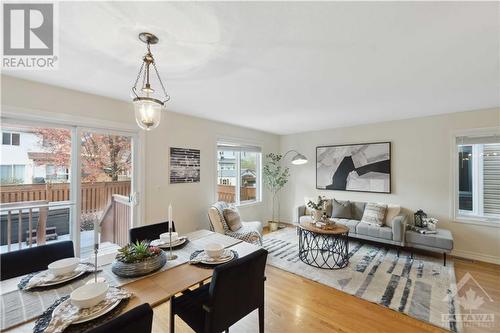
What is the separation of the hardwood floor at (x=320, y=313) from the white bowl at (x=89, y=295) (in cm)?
115

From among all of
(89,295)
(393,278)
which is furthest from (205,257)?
(393,278)

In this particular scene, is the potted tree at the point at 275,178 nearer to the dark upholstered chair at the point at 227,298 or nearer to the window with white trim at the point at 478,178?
the window with white trim at the point at 478,178

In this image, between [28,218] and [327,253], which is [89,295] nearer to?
[28,218]

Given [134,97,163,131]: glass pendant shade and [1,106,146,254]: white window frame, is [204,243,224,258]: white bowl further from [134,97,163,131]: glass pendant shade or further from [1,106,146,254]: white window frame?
[1,106,146,254]: white window frame

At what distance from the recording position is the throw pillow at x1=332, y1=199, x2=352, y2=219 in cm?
427

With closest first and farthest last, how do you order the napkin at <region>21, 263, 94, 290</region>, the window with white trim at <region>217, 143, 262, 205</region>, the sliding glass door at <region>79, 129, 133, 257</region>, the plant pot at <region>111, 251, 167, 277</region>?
the napkin at <region>21, 263, 94, 290</region>, the plant pot at <region>111, 251, 167, 277</region>, the sliding glass door at <region>79, 129, 133, 257</region>, the window with white trim at <region>217, 143, 262, 205</region>

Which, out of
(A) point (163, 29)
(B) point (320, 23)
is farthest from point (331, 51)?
(A) point (163, 29)

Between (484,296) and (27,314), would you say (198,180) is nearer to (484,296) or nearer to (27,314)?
(27,314)

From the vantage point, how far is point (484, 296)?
2449 mm

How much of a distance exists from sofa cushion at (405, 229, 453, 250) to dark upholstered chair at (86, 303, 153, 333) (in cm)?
388

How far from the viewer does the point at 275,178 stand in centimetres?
532

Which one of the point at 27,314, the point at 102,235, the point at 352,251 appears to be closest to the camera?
the point at 27,314

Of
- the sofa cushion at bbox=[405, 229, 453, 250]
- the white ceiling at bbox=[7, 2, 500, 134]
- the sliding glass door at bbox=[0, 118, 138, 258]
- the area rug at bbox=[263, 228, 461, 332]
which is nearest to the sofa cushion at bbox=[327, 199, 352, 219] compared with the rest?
the area rug at bbox=[263, 228, 461, 332]

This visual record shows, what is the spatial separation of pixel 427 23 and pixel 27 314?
9.22 feet
